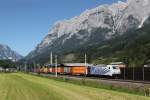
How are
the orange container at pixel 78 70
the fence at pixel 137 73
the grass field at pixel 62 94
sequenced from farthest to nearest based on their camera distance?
the orange container at pixel 78 70
the fence at pixel 137 73
the grass field at pixel 62 94

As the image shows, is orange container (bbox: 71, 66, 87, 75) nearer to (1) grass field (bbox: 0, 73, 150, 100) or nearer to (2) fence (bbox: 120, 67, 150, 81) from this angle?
(2) fence (bbox: 120, 67, 150, 81)

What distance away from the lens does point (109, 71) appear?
114m

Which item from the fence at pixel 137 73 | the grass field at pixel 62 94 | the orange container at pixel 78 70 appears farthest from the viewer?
the orange container at pixel 78 70

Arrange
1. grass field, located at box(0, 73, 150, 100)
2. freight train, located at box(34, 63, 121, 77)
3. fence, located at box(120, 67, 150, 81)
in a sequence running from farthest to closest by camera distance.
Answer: freight train, located at box(34, 63, 121, 77) < fence, located at box(120, 67, 150, 81) < grass field, located at box(0, 73, 150, 100)

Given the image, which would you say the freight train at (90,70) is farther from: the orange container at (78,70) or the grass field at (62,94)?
the grass field at (62,94)

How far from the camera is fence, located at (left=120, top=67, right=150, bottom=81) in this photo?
3605 inches

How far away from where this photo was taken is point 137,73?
97875 millimetres

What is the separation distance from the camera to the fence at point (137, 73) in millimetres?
91562

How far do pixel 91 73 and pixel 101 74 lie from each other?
46.4ft

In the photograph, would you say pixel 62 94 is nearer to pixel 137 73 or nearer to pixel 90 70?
pixel 137 73

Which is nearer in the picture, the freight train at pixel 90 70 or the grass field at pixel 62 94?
the grass field at pixel 62 94

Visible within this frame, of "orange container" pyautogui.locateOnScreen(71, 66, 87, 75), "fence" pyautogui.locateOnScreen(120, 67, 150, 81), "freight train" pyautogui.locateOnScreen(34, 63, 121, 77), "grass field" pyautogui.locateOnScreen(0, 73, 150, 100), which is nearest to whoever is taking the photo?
"grass field" pyautogui.locateOnScreen(0, 73, 150, 100)

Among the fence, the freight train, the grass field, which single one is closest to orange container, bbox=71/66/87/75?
the freight train

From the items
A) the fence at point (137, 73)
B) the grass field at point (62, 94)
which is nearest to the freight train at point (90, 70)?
the fence at point (137, 73)
